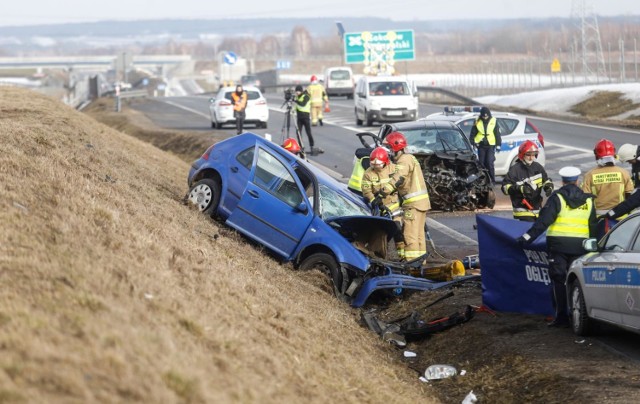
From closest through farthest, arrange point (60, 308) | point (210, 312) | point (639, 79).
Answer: point (60, 308) → point (210, 312) → point (639, 79)

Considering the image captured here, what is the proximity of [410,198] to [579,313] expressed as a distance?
174 inches

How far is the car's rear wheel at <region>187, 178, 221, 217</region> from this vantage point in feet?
47.5

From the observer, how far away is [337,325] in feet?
35.9

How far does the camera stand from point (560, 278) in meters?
11.1

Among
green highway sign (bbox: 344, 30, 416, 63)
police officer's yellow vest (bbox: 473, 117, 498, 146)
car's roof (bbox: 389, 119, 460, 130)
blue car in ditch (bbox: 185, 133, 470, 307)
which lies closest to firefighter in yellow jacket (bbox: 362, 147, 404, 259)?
blue car in ditch (bbox: 185, 133, 470, 307)

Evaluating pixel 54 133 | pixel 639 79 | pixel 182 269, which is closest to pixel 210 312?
pixel 182 269

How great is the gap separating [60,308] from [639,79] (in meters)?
50.4

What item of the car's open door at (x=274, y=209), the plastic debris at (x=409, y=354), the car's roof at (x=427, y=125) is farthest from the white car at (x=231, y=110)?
the plastic debris at (x=409, y=354)

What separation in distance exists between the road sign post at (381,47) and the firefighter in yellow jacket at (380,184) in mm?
72661

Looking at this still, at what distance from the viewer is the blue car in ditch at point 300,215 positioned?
13438mm

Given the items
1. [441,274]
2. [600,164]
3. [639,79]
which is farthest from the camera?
[639,79]

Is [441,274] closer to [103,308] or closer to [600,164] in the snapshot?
[600,164]

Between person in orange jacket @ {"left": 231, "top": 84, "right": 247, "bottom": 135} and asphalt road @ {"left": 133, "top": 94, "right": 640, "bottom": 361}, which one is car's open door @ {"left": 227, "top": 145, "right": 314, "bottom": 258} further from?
person in orange jacket @ {"left": 231, "top": 84, "right": 247, "bottom": 135}

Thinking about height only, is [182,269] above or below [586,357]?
above
